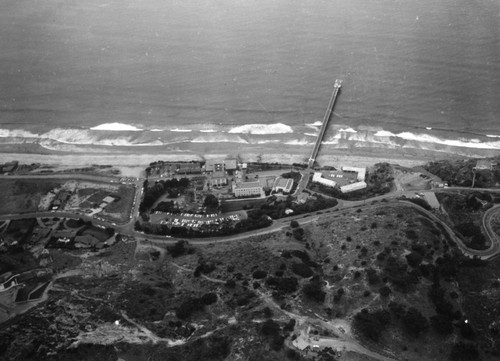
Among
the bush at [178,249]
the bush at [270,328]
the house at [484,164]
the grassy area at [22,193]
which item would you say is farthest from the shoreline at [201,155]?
the bush at [270,328]

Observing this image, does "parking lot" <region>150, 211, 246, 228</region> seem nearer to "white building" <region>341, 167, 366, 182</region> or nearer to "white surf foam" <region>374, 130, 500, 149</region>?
"white building" <region>341, 167, 366, 182</region>

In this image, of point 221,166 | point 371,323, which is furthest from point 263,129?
point 371,323

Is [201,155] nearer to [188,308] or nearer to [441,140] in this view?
[188,308]

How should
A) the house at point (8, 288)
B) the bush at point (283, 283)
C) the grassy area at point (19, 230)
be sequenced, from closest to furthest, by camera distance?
the bush at point (283, 283)
the house at point (8, 288)
the grassy area at point (19, 230)

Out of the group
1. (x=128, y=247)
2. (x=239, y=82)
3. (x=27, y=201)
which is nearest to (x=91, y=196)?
(x=27, y=201)

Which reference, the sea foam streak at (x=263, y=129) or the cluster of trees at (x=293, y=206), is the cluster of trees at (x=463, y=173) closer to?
the cluster of trees at (x=293, y=206)

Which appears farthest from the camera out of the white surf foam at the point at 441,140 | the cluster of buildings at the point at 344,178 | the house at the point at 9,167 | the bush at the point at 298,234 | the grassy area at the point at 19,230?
the white surf foam at the point at 441,140
